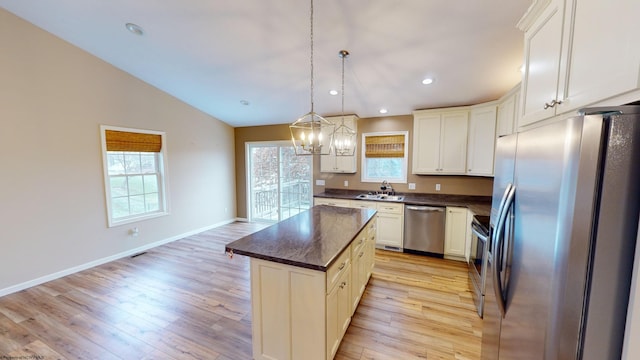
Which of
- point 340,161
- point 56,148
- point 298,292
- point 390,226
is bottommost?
point 390,226

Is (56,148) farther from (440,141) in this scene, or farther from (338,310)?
(440,141)

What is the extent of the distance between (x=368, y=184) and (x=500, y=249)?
3714 mm

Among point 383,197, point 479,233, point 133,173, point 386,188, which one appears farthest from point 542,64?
Answer: point 133,173

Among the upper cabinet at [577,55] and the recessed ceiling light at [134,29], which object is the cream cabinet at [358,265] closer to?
the upper cabinet at [577,55]

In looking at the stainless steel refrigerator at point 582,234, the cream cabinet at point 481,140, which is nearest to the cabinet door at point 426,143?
the cream cabinet at point 481,140

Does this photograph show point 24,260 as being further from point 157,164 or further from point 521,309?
point 521,309

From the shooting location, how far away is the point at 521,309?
1028 millimetres

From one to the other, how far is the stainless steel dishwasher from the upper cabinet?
97.3 inches

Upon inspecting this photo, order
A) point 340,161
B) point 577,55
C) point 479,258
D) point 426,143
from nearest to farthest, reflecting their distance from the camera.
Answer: point 577,55 → point 479,258 → point 426,143 → point 340,161

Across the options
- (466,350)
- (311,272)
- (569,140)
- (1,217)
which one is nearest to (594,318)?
(569,140)

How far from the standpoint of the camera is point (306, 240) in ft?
6.49

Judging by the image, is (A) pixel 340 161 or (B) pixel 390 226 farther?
(A) pixel 340 161

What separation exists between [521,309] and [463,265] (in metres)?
2.99

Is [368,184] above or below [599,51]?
below
